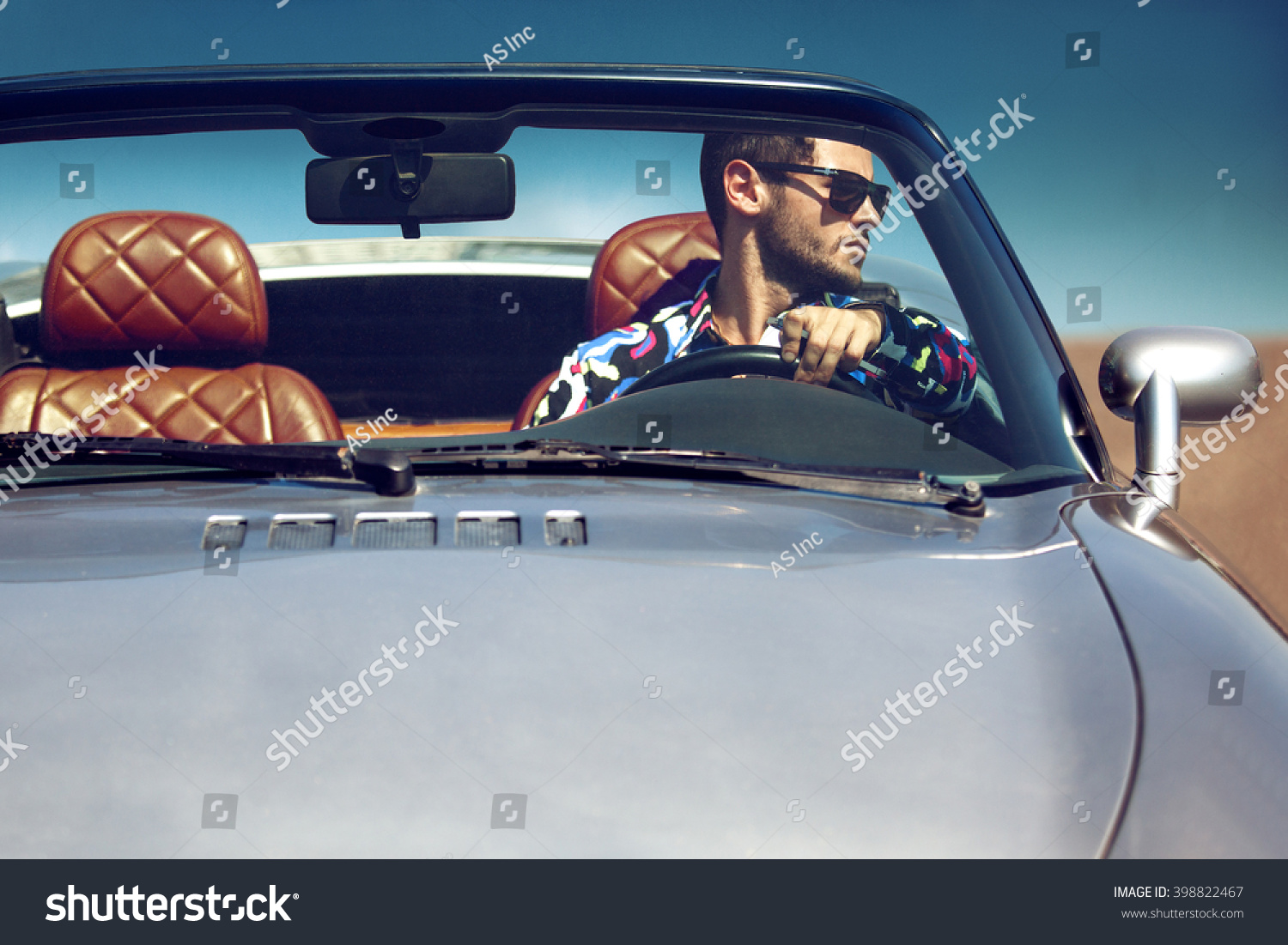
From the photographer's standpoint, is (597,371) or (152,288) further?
(152,288)

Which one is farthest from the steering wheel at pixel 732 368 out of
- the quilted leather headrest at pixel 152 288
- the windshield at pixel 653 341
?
the quilted leather headrest at pixel 152 288

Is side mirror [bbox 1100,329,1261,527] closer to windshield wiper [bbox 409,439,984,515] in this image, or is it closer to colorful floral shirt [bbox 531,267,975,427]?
colorful floral shirt [bbox 531,267,975,427]

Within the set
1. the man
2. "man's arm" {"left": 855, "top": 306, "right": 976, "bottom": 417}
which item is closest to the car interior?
the man

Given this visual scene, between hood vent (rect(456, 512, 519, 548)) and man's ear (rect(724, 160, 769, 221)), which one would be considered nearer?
hood vent (rect(456, 512, 519, 548))

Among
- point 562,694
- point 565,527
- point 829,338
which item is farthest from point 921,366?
point 562,694

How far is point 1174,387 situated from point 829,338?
21.8 inches

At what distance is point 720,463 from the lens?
5.33 feet

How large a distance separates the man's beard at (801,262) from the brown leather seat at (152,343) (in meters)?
0.97

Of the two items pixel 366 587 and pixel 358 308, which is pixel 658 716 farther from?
pixel 358 308

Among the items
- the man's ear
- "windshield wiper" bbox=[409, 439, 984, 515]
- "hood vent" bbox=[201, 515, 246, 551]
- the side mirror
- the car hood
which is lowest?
A: the car hood

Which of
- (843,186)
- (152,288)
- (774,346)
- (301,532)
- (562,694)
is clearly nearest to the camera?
(562,694)

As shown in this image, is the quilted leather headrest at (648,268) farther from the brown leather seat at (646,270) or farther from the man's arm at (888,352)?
the man's arm at (888,352)

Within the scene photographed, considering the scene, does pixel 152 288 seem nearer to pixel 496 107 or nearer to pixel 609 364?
pixel 496 107

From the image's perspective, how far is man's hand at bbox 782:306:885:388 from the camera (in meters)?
1.83
